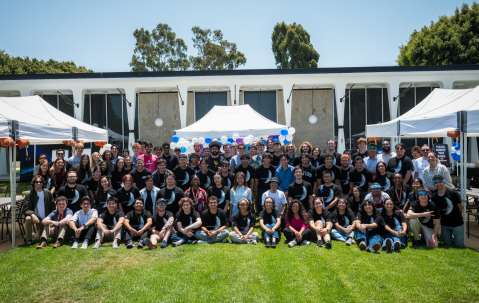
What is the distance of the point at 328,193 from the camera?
713cm

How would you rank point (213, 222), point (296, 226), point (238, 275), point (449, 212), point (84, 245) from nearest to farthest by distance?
1. point (238, 275)
2. point (449, 212)
3. point (84, 245)
4. point (296, 226)
5. point (213, 222)

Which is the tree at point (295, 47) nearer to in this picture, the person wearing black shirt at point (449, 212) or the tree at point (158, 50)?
the tree at point (158, 50)

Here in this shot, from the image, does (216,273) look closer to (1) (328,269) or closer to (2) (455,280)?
(1) (328,269)

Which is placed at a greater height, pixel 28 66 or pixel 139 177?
pixel 28 66

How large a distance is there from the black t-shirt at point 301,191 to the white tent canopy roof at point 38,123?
503 centimetres

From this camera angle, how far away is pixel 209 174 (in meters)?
8.02

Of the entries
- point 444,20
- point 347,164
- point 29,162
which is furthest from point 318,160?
point 444,20

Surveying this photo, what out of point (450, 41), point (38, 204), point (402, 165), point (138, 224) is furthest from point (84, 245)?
point (450, 41)

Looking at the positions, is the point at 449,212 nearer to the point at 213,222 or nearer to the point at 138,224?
the point at 213,222

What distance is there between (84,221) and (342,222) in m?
4.67

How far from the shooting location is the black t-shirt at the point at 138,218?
6.82 meters

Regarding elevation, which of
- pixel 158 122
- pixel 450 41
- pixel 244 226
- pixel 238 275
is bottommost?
pixel 238 275

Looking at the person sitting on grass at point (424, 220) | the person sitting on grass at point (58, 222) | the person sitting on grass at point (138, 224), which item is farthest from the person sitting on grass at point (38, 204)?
the person sitting on grass at point (424, 220)

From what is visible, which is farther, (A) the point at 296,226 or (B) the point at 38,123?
(B) the point at 38,123
